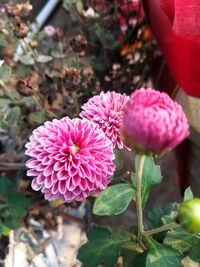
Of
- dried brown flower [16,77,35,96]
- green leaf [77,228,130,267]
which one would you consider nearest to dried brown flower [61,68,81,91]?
dried brown flower [16,77,35,96]

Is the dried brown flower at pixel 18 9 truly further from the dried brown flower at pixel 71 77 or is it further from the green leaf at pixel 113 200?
the green leaf at pixel 113 200

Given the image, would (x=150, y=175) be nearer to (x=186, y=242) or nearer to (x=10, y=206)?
(x=186, y=242)

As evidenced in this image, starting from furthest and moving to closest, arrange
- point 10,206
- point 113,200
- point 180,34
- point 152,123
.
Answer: point 10,206
point 180,34
point 113,200
point 152,123

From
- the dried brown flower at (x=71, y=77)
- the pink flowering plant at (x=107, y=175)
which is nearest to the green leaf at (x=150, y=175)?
the pink flowering plant at (x=107, y=175)

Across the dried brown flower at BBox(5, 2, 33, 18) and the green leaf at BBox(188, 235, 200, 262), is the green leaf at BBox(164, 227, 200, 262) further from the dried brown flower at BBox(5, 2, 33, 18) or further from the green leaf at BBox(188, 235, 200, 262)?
the dried brown flower at BBox(5, 2, 33, 18)

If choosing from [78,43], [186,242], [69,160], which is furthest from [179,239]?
[78,43]

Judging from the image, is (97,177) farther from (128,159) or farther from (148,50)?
(148,50)
